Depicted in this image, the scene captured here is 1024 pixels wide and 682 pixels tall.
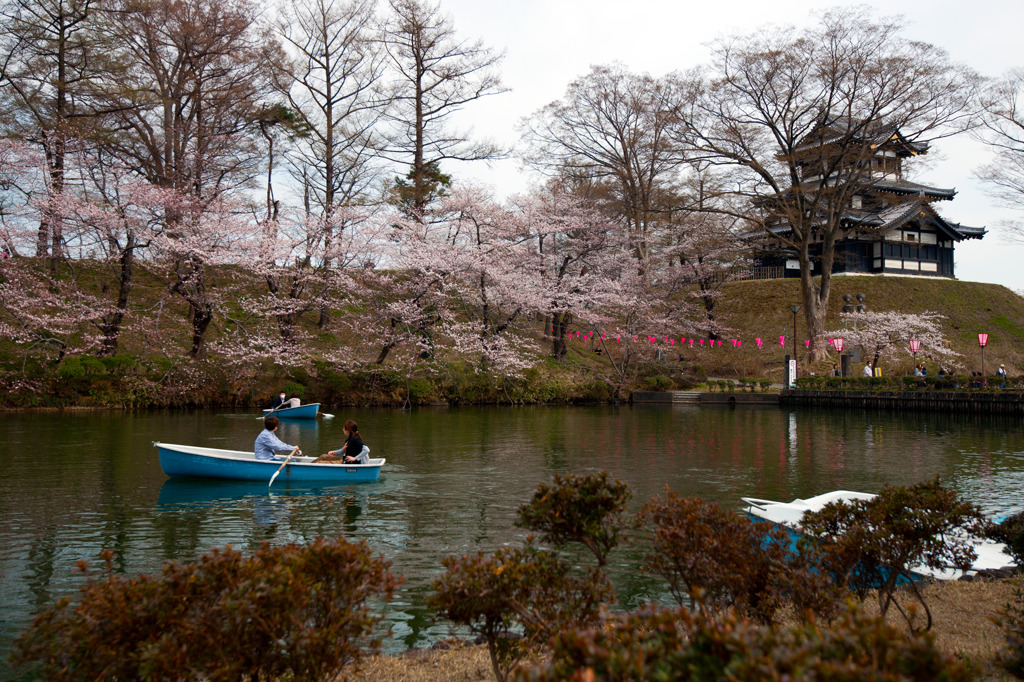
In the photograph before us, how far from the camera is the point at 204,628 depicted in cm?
346

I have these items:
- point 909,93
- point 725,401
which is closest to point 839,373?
point 725,401

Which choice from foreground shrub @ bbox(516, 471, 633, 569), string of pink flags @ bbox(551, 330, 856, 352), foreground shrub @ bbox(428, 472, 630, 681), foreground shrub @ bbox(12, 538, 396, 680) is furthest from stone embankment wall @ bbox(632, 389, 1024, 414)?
foreground shrub @ bbox(12, 538, 396, 680)

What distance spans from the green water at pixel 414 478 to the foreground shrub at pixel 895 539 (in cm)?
239

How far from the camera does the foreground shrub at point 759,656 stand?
227cm

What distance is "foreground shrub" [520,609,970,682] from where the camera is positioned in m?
2.27

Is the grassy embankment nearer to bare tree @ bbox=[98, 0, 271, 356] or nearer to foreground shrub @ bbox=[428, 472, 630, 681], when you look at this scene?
bare tree @ bbox=[98, 0, 271, 356]

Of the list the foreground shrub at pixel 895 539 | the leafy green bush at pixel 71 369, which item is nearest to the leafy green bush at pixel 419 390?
the leafy green bush at pixel 71 369

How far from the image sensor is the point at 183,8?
28.3 meters

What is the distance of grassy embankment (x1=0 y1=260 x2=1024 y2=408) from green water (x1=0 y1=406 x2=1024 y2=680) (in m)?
2.90

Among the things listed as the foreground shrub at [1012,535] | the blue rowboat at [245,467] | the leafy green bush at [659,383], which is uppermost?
the leafy green bush at [659,383]

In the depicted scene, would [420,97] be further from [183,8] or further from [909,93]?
[909,93]

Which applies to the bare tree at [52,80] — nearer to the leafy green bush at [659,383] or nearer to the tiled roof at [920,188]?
the leafy green bush at [659,383]

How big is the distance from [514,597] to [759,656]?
2.28m

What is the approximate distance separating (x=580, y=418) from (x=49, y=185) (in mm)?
25906
